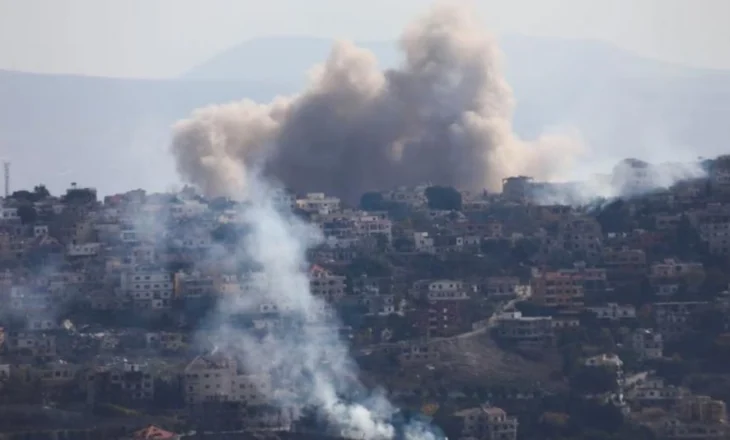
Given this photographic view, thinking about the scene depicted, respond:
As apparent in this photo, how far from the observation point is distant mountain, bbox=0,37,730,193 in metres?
85.9

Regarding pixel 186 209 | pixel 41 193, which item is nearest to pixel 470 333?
pixel 186 209

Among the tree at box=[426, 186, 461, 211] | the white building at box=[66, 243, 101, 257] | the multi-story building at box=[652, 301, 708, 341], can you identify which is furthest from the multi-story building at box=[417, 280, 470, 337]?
the tree at box=[426, 186, 461, 211]

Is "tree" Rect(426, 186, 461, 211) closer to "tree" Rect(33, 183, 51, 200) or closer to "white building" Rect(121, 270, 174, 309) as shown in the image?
"tree" Rect(33, 183, 51, 200)

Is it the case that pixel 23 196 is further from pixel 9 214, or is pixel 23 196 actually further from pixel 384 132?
pixel 384 132

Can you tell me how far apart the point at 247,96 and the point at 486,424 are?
5369 centimetres

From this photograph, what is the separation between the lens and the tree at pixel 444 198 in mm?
62844

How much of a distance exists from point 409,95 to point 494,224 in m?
9.48

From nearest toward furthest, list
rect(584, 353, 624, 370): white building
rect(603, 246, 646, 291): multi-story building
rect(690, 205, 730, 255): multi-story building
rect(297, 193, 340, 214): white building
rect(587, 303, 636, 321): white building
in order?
1. rect(584, 353, 624, 370): white building
2. rect(587, 303, 636, 321): white building
3. rect(603, 246, 646, 291): multi-story building
4. rect(690, 205, 730, 255): multi-story building
5. rect(297, 193, 340, 214): white building

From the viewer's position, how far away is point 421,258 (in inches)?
2269

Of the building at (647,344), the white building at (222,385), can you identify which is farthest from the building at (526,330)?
the white building at (222,385)

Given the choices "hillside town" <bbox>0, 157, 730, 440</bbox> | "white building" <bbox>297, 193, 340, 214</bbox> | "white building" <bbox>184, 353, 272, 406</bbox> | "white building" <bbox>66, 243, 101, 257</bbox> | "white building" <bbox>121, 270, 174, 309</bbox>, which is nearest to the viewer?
"hillside town" <bbox>0, 157, 730, 440</bbox>

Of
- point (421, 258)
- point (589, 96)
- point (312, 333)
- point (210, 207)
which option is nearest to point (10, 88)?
point (589, 96)

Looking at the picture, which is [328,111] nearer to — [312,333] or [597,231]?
[597,231]

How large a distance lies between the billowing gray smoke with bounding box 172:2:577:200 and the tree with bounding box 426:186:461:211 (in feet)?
10.8
